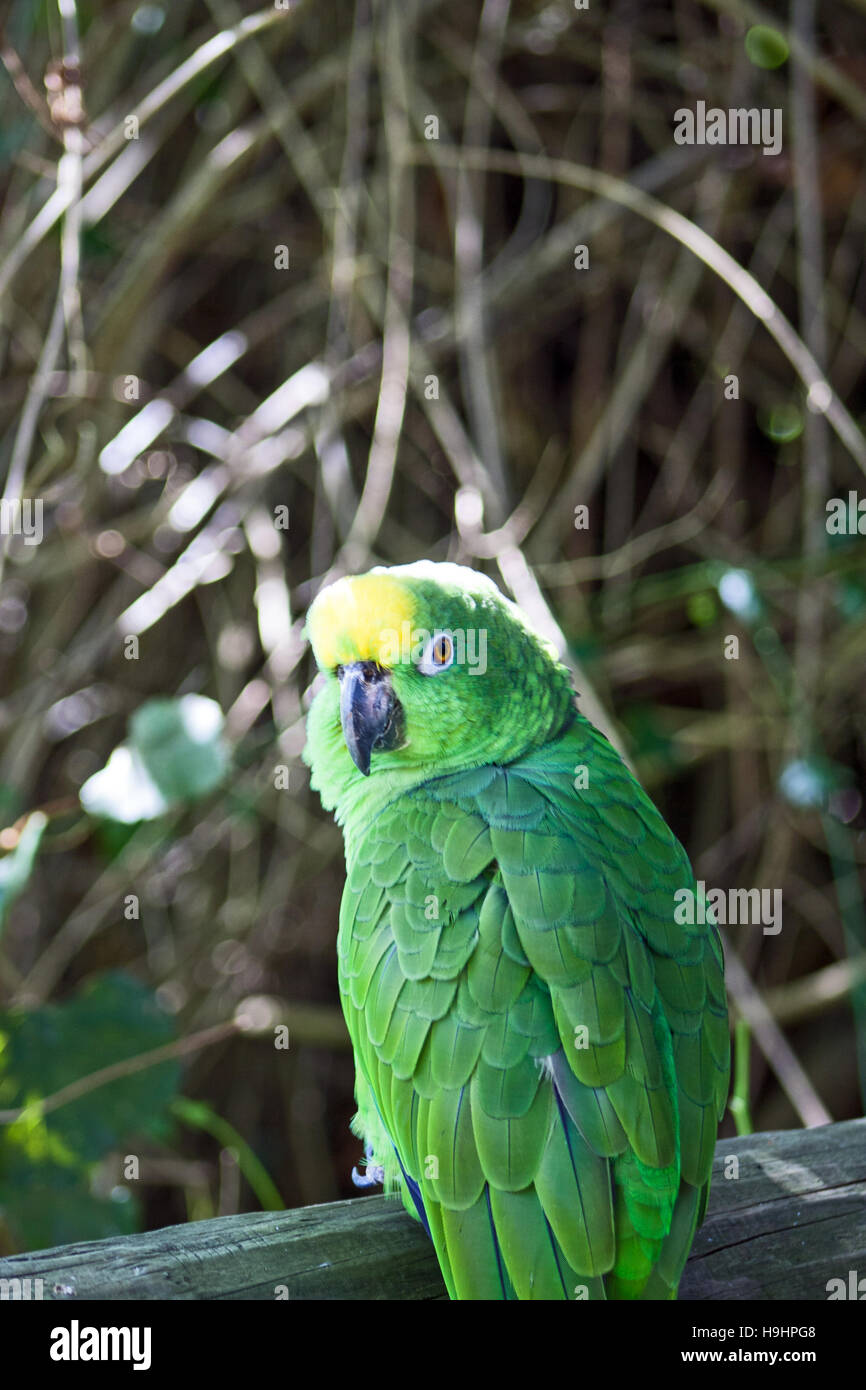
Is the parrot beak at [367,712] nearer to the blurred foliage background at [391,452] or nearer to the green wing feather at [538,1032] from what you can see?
the green wing feather at [538,1032]

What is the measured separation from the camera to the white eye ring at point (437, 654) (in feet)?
6.14

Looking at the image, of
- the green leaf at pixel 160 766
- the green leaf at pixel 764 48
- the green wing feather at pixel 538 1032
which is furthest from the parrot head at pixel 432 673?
the green leaf at pixel 764 48

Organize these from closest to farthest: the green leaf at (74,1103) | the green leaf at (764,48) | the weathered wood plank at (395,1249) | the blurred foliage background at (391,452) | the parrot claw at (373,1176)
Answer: the weathered wood plank at (395,1249) → the parrot claw at (373,1176) → the green leaf at (74,1103) → the blurred foliage background at (391,452) → the green leaf at (764,48)

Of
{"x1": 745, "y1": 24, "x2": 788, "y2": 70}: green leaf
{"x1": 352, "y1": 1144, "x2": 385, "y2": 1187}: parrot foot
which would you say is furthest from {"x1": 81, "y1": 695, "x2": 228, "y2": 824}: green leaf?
{"x1": 745, "y1": 24, "x2": 788, "y2": 70}: green leaf

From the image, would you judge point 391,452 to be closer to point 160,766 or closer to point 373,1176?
point 160,766

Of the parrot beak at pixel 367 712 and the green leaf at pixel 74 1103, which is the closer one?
the parrot beak at pixel 367 712

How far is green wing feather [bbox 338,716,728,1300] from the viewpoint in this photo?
4.87 ft

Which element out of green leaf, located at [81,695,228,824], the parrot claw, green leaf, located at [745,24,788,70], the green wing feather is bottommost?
the parrot claw

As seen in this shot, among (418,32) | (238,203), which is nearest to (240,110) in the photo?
(238,203)

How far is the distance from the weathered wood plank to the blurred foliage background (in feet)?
2.68

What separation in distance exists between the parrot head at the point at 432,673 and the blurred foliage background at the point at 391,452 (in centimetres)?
59

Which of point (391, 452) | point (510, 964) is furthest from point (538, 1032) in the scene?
point (391, 452)

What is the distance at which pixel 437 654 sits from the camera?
1.88 m

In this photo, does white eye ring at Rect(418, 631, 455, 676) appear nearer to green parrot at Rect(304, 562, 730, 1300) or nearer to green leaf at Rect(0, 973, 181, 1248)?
green parrot at Rect(304, 562, 730, 1300)
